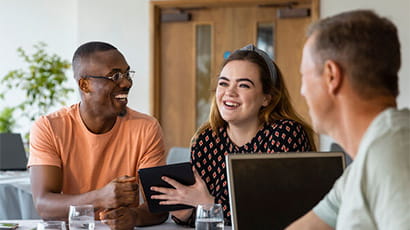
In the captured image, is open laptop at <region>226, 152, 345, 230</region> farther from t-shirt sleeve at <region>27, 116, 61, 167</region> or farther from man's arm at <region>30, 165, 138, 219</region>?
t-shirt sleeve at <region>27, 116, 61, 167</region>

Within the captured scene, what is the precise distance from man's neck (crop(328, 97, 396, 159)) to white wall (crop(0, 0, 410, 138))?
3198mm

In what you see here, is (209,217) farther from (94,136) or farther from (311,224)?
(94,136)

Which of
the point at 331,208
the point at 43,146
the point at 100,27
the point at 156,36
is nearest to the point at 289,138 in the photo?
the point at 331,208

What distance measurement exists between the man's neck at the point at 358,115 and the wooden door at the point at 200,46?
4.46 meters

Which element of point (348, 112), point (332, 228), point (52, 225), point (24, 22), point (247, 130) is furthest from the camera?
point (24, 22)

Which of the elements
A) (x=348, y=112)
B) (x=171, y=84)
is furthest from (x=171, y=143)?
(x=348, y=112)

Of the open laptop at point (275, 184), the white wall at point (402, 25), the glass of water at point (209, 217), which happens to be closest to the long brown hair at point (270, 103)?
the open laptop at point (275, 184)

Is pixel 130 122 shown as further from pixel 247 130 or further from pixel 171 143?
pixel 171 143

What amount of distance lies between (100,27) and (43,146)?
374 centimetres

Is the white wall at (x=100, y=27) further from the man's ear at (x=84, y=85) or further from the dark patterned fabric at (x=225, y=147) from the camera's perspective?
the man's ear at (x=84, y=85)

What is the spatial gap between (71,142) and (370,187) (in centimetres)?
166

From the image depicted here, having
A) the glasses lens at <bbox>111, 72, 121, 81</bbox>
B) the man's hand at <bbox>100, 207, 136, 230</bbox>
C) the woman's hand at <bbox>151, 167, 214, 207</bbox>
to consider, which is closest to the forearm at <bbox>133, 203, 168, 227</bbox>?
the man's hand at <bbox>100, 207, 136, 230</bbox>

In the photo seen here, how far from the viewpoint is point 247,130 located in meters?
2.31

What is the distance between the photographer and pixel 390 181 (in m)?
0.91
